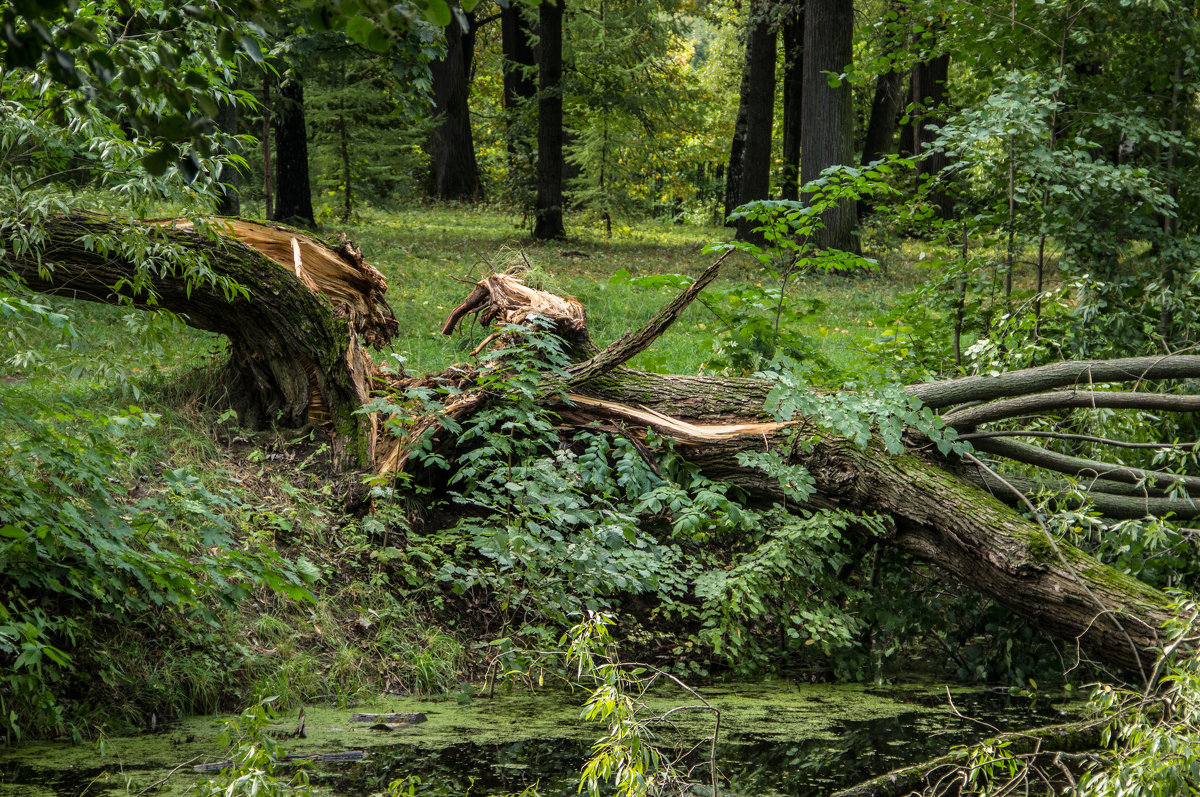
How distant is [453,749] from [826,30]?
13268 mm

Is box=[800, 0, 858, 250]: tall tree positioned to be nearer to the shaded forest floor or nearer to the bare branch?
the shaded forest floor

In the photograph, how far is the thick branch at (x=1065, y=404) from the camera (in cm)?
504

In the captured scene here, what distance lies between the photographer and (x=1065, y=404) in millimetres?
5227

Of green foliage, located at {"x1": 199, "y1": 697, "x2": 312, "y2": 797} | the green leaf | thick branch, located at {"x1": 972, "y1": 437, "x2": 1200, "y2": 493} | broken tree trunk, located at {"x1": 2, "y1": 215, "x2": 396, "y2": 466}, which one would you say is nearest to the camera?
the green leaf

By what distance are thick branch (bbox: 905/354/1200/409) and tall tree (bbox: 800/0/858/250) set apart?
9.20m

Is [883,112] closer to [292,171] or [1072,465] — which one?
[292,171]

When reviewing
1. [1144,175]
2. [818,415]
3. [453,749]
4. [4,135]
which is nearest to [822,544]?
[818,415]

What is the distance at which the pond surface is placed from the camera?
3.43 m

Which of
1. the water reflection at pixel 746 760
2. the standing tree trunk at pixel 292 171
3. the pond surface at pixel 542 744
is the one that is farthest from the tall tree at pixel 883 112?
the water reflection at pixel 746 760

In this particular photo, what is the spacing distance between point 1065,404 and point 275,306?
4.62m

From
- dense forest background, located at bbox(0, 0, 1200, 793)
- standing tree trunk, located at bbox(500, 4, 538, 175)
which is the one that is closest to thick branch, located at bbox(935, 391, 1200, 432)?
dense forest background, located at bbox(0, 0, 1200, 793)

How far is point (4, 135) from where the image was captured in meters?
3.71

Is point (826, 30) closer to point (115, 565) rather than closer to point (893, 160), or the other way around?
point (893, 160)

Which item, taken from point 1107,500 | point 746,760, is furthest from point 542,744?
point 1107,500
